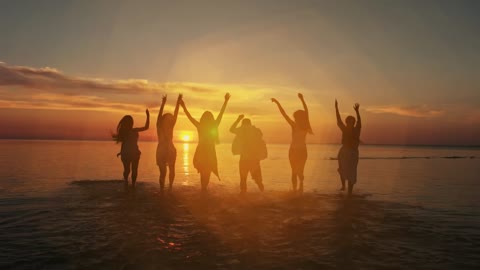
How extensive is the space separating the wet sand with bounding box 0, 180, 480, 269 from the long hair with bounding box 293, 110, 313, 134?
9.46ft

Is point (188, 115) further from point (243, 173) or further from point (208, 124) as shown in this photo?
point (243, 173)

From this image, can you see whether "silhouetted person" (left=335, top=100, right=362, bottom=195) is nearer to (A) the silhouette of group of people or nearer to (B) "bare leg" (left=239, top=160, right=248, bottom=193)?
(A) the silhouette of group of people

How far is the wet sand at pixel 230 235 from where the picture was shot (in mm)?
6352

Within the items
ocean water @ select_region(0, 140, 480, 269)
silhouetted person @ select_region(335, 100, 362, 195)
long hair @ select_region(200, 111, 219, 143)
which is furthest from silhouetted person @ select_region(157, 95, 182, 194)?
silhouetted person @ select_region(335, 100, 362, 195)

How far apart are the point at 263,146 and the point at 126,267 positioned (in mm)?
9297

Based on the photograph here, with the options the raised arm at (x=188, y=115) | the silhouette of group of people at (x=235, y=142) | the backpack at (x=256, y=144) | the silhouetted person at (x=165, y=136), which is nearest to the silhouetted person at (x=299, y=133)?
the silhouette of group of people at (x=235, y=142)

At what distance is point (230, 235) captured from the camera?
805 centimetres

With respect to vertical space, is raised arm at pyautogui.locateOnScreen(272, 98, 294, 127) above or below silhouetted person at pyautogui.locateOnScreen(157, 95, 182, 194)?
above

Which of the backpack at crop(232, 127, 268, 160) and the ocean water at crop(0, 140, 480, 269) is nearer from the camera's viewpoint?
the ocean water at crop(0, 140, 480, 269)

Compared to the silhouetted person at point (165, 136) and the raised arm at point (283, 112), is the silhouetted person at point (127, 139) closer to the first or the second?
the silhouetted person at point (165, 136)

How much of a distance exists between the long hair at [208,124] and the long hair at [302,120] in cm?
315

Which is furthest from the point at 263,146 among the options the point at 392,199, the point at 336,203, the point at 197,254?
the point at 197,254

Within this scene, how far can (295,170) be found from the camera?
1416 centimetres

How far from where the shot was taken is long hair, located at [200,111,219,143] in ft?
43.2
